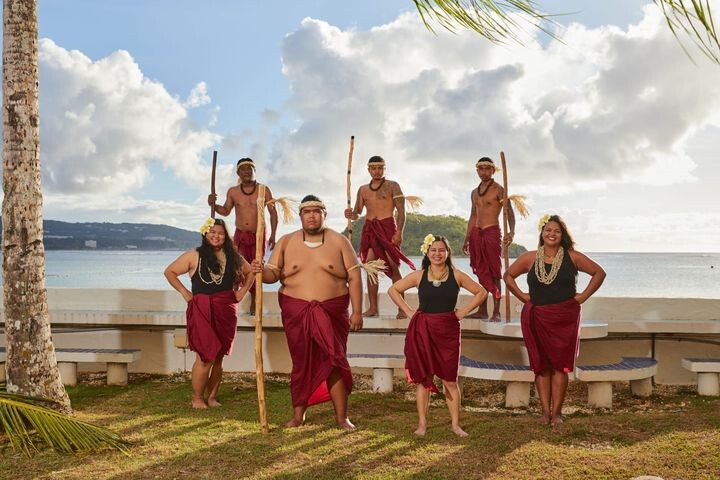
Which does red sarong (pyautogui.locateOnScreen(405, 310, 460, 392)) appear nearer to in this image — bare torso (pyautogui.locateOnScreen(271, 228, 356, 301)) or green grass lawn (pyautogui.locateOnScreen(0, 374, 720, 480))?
green grass lawn (pyautogui.locateOnScreen(0, 374, 720, 480))

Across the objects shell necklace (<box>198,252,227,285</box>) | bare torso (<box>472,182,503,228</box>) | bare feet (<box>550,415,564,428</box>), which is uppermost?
bare torso (<box>472,182,503,228</box>)

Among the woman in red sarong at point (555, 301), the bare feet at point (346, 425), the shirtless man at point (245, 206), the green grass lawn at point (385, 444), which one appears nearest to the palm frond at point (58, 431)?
the green grass lawn at point (385, 444)

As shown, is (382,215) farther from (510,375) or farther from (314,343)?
(314,343)

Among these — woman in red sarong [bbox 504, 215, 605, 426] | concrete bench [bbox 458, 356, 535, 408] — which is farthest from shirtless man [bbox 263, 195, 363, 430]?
concrete bench [bbox 458, 356, 535, 408]

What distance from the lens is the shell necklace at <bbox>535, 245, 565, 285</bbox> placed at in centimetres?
568

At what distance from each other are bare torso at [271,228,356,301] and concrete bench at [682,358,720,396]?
3.61 metres

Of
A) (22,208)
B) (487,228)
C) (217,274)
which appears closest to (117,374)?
(217,274)

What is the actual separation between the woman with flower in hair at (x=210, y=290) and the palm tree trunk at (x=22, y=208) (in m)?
1.03

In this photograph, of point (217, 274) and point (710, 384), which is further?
point (710, 384)

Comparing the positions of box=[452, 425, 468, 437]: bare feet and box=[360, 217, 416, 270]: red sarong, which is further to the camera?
box=[360, 217, 416, 270]: red sarong

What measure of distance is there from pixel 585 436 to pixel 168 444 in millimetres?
2829

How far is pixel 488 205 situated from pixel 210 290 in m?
2.70

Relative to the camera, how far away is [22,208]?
18.7 feet

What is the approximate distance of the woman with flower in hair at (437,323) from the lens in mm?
5422
